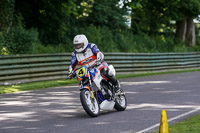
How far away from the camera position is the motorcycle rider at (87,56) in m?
9.75

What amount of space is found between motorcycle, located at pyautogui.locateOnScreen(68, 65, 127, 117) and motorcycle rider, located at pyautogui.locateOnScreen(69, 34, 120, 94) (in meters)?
0.13

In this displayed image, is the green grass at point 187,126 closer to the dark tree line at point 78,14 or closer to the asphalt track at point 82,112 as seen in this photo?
the asphalt track at point 82,112

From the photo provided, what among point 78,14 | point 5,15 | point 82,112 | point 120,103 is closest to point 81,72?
point 82,112

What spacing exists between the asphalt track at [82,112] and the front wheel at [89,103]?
150 millimetres

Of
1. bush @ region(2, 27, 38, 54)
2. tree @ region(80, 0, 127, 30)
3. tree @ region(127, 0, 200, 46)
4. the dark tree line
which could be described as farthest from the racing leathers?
tree @ region(127, 0, 200, 46)

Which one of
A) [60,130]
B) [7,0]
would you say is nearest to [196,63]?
[7,0]

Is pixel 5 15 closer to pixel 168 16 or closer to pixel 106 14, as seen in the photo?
pixel 106 14

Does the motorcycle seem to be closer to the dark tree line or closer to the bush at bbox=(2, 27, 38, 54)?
the bush at bbox=(2, 27, 38, 54)

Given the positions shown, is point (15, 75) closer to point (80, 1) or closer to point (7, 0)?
point (7, 0)

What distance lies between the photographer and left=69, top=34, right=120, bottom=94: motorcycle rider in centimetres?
975

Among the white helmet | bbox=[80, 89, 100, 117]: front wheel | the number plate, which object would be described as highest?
the white helmet

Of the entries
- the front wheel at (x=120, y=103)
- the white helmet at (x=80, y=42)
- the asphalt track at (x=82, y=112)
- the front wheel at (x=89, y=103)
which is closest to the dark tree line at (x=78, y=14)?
the asphalt track at (x=82, y=112)

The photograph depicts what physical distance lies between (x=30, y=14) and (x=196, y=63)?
1165 centimetres

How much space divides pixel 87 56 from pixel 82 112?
4.41ft
